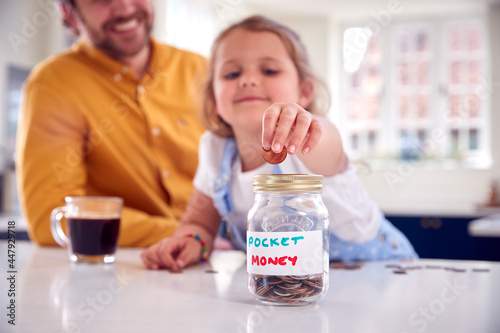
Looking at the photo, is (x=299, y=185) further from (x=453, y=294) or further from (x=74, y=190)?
(x=74, y=190)

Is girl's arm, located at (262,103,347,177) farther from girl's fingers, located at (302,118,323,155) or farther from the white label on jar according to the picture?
the white label on jar

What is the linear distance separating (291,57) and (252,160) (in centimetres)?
26

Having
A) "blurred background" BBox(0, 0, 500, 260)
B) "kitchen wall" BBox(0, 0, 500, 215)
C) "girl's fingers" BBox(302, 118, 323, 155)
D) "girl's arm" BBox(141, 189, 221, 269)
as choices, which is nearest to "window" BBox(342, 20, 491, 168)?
"blurred background" BBox(0, 0, 500, 260)

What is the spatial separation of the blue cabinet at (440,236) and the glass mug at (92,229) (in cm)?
370

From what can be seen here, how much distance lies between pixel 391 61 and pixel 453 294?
6.07m

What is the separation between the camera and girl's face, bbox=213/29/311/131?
118cm

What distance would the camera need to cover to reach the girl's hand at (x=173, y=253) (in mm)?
1088

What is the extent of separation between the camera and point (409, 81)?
21.4 ft

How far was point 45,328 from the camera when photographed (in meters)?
0.61

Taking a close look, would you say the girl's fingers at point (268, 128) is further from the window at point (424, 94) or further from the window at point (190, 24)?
the window at point (424, 94)

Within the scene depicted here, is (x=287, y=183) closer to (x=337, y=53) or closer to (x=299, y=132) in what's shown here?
(x=299, y=132)

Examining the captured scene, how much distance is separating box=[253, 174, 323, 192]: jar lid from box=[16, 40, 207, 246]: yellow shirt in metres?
1.07

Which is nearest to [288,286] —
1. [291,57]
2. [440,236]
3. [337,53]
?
[291,57]

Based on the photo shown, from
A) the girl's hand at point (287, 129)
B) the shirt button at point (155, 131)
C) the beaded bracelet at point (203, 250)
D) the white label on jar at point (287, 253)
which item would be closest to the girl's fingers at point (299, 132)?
the girl's hand at point (287, 129)
